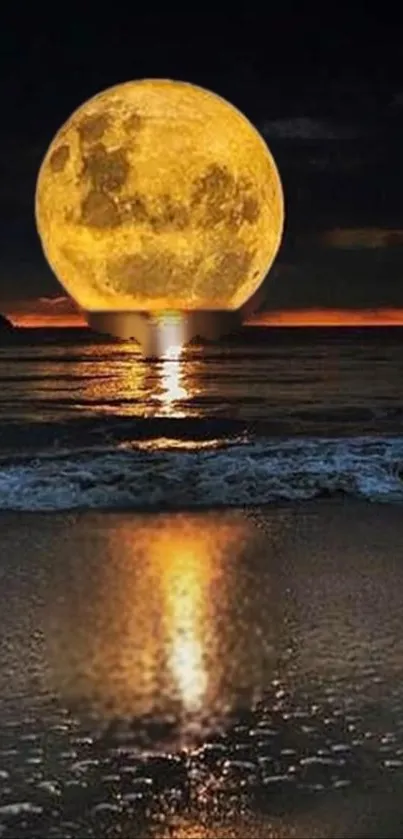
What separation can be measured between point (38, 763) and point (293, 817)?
3.19 ft

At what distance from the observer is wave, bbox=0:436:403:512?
1270 centimetres

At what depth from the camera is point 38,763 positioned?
177 inches

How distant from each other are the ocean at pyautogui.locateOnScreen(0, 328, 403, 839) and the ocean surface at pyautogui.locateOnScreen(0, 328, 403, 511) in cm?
8

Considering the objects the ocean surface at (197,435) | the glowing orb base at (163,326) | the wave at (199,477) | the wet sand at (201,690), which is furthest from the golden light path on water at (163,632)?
the glowing orb base at (163,326)

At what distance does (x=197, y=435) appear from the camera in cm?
2250

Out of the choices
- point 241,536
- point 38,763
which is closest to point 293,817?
point 38,763

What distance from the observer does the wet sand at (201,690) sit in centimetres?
408

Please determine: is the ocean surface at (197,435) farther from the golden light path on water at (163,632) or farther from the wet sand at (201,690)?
the wet sand at (201,690)

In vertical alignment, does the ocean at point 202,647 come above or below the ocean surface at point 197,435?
below

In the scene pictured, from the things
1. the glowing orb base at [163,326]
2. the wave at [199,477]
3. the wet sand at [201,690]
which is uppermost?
the glowing orb base at [163,326]

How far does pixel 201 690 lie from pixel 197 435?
56.2ft

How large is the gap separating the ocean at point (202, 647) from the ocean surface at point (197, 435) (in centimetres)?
8

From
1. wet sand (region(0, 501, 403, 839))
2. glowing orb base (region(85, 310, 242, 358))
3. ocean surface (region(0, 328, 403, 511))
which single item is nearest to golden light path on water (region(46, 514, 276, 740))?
wet sand (region(0, 501, 403, 839))

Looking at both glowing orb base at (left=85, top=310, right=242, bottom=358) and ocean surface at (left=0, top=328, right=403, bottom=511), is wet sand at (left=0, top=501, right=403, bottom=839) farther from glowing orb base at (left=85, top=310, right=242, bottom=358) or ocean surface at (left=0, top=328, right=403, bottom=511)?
glowing orb base at (left=85, top=310, right=242, bottom=358)
